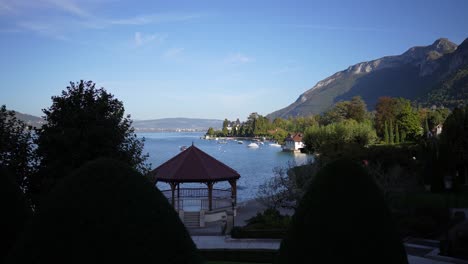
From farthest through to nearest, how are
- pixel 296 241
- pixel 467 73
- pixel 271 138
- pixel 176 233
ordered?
1. pixel 271 138
2. pixel 467 73
3. pixel 296 241
4. pixel 176 233

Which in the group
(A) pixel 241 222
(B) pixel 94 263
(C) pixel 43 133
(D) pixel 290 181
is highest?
(C) pixel 43 133

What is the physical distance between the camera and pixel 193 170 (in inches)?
1090

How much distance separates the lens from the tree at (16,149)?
1312 centimetres

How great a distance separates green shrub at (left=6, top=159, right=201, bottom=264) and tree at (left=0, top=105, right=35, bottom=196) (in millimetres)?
9472

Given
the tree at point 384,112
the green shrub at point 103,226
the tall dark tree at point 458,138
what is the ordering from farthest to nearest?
the tree at point 384,112
the tall dark tree at point 458,138
the green shrub at point 103,226

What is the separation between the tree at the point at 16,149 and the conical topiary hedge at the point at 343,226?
10.5m

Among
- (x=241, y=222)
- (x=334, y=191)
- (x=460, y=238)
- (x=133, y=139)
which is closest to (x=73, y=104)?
(x=133, y=139)

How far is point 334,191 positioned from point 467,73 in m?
177

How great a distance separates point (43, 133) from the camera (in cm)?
1373

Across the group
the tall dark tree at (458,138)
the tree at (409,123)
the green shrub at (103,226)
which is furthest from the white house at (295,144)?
the green shrub at (103,226)

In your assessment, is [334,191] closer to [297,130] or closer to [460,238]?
[460,238]

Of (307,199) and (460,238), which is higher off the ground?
(307,199)

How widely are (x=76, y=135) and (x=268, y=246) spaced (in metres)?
10.5

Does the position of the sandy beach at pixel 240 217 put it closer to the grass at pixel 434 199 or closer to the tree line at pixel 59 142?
the grass at pixel 434 199
